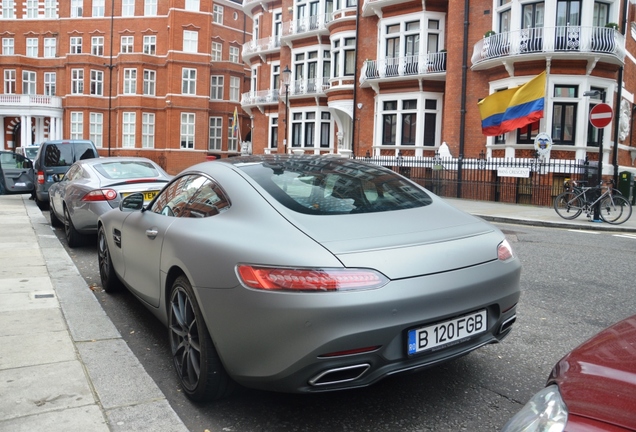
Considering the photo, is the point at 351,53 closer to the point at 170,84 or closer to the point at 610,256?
the point at 170,84

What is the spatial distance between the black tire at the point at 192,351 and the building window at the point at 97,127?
50.8m

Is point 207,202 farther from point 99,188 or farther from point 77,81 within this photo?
point 77,81

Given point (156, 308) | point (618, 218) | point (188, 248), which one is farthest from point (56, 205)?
point (618, 218)

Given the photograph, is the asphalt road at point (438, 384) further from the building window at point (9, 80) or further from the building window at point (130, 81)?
the building window at point (9, 80)

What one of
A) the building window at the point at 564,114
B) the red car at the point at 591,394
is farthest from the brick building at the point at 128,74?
the red car at the point at 591,394

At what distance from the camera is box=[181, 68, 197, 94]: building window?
4794cm

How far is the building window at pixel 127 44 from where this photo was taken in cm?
4971

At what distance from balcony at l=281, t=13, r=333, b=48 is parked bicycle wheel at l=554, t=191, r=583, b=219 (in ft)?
71.6

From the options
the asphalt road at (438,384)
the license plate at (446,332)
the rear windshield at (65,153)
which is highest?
the rear windshield at (65,153)

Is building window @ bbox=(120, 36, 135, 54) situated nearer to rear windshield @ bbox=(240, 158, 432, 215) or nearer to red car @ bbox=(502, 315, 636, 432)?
rear windshield @ bbox=(240, 158, 432, 215)

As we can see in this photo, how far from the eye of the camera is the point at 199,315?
10.7 ft

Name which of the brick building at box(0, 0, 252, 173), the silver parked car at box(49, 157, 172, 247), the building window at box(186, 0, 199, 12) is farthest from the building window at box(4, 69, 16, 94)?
the silver parked car at box(49, 157, 172, 247)

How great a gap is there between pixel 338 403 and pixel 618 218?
1343 cm

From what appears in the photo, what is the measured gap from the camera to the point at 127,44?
49875 millimetres
